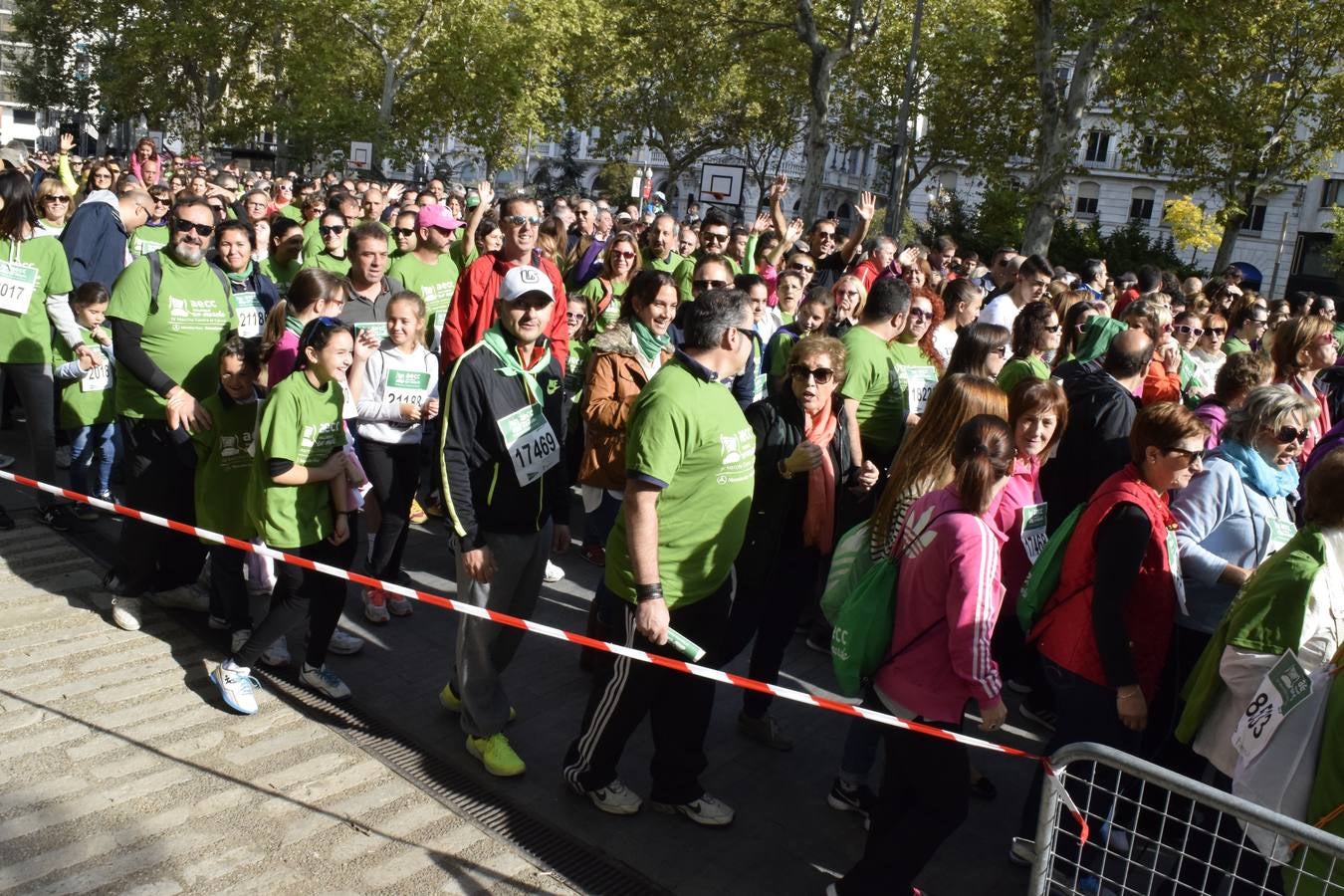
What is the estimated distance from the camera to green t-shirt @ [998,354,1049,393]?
5.45 m

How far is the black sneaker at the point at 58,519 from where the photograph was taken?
6.31 metres

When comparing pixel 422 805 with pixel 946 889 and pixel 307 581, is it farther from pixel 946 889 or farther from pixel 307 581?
pixel 946 889

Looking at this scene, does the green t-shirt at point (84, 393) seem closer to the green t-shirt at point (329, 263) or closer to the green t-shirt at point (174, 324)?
the green t-shirt at point (174, 324)

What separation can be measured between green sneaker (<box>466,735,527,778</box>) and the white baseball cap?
1.70m

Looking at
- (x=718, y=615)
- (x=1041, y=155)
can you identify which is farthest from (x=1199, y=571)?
(x=1041, y=155)

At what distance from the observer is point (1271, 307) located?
1005 cm

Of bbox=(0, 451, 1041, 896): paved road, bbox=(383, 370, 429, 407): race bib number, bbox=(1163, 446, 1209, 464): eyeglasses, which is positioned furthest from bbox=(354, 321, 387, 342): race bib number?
bbox=(1163, 446, 1209, 464): eyeglasses

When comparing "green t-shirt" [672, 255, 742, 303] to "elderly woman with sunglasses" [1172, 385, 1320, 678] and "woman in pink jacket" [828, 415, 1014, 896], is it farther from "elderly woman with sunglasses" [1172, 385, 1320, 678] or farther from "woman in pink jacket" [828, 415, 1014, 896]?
"woman in pink jacket" [828, 415, 1014, 896]

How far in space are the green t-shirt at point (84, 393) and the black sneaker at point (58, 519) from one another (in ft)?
1.59

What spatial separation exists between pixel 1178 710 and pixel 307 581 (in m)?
3.46

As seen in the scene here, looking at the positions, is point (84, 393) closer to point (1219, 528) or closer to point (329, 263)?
point (329, 263)

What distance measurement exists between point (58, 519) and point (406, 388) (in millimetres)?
2522

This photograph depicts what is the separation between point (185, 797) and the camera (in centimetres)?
387

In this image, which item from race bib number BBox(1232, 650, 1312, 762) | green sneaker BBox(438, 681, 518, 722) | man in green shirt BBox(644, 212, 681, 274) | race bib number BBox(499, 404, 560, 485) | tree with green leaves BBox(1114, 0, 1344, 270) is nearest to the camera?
race bib number BBox(1232, 650, 1312, 762)
